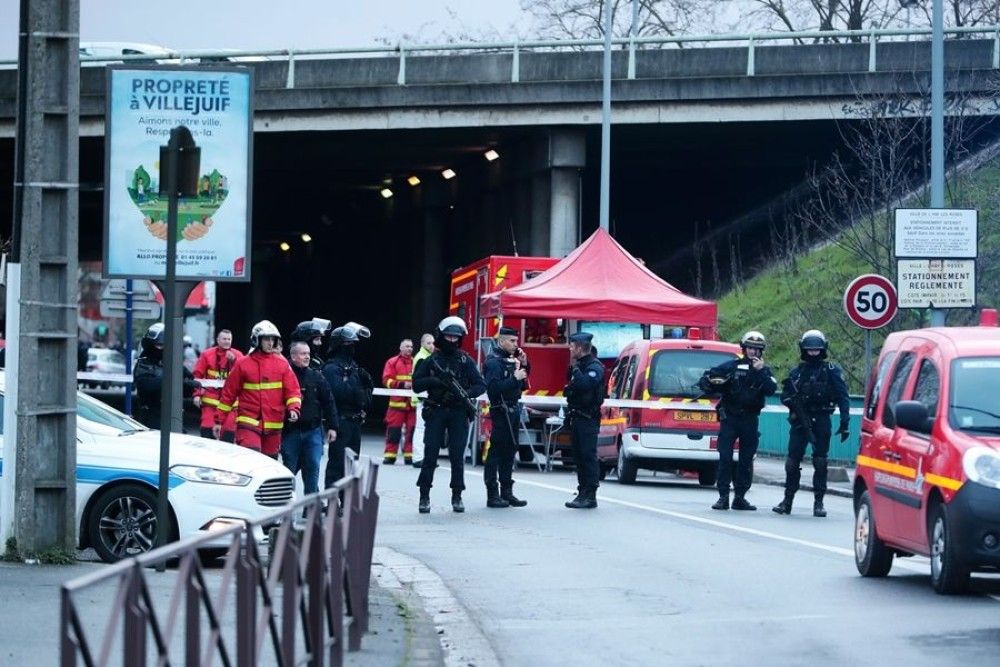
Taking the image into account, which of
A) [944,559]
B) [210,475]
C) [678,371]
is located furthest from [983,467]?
[678,371]

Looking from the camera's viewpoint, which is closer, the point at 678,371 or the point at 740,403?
the point at 740,403

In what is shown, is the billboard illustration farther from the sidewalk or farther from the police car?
the sidewalk

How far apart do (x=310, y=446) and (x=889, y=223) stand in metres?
14.3

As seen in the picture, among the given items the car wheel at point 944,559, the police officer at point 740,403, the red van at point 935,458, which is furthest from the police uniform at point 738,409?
the car wheel at point 944,559

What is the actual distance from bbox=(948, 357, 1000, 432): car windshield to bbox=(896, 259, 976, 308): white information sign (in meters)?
9.60

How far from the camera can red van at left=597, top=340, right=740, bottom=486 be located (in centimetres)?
2375

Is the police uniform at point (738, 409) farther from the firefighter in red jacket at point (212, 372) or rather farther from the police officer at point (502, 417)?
the firefighter in red jacket at point (212, 372)

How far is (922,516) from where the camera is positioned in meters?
12.0

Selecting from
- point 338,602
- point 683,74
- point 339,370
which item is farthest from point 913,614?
point 683,74

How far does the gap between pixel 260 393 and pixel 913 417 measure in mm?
6085

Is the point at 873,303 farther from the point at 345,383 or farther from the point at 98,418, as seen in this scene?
the point at 98,418

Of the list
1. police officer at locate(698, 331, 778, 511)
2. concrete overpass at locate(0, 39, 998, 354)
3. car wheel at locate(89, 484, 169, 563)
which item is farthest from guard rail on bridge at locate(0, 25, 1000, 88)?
car wheel at locate(89, 484, 169, 563)

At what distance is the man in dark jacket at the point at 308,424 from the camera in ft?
54.2

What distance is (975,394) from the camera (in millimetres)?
12117
